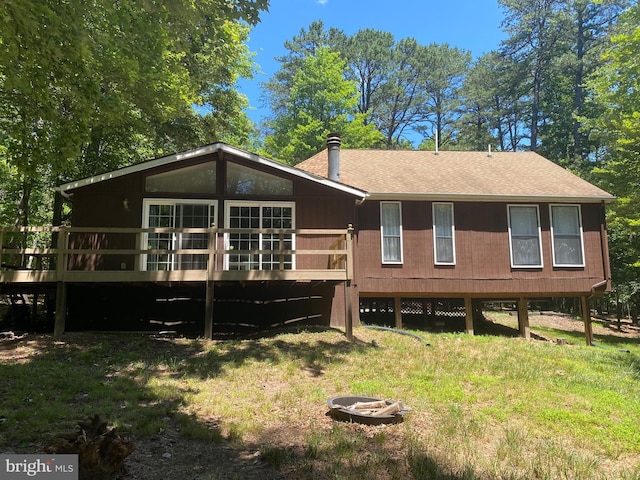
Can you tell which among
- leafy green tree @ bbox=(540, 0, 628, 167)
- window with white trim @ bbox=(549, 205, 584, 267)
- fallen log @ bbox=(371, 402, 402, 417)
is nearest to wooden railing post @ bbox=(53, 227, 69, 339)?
fallen log @ bbox=(371, 402, 402, 417)

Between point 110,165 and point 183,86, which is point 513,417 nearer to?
point 183,86

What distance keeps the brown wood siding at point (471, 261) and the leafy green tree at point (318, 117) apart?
15.0 m

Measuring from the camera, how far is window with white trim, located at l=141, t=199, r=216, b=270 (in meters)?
11.1

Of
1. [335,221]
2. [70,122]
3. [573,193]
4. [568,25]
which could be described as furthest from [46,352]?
[568,25]

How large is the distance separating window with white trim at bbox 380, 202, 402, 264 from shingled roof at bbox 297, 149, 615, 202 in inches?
15.3

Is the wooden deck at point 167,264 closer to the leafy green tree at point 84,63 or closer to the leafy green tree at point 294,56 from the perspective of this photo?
the leafy green tree at point 84,63

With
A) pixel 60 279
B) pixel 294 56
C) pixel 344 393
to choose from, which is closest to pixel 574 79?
pixel 294 56

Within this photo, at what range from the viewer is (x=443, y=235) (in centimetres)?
1320

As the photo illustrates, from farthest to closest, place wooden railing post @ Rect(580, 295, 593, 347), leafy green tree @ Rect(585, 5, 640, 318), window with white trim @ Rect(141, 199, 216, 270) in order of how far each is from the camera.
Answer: leafy green tree @ Rect(585, 5, 640, 318) → wooden railing post @ Rect(580, 295, 593, 347) → window with white trim @ Rect(141, 199, 216, 270)

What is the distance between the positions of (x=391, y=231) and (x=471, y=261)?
251 cm

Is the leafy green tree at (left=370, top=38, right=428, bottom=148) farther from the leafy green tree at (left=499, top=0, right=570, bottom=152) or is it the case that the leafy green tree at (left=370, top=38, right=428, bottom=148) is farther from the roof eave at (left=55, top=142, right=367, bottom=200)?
the roof eave at (left=55, top=142, right=367, bottom=200)

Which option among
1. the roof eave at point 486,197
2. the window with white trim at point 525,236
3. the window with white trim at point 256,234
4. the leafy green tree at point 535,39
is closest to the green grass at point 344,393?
the window with white trim at point 256,234

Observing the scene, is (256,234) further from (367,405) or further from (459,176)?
(459,176)

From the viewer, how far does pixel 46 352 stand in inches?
306
